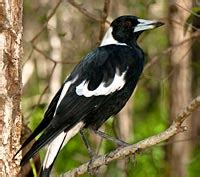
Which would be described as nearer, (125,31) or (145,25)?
(145,25)

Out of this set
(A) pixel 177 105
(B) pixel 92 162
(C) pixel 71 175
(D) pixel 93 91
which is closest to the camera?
(C) pixel 71 175

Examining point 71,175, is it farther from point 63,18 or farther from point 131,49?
point 63,18

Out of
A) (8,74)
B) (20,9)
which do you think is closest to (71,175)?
(8,74)

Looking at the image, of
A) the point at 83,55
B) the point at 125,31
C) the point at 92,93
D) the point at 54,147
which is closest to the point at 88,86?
the point at 92,93

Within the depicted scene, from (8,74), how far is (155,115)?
19.5ft

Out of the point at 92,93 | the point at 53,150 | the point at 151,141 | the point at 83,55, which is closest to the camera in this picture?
the point at 151,141

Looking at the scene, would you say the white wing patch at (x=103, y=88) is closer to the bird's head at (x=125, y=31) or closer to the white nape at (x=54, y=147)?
the white nape at (x=54, y=147)

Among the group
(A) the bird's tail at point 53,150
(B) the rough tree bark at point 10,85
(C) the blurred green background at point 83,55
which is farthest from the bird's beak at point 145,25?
(C) the blurred green background at point 83,55

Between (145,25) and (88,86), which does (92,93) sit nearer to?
(88,86)

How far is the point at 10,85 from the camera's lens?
114 inches

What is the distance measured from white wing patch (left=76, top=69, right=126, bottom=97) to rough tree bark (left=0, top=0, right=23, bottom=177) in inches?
17.9

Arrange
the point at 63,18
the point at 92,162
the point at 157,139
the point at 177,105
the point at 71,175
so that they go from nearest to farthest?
1. the point at 157,139
2. the point at 71,175
3. the point at 92,162
4. the point at 177,105
5. the point at 63,18

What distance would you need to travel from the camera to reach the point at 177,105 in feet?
17.0

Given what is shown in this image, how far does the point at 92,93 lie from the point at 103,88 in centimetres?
8
